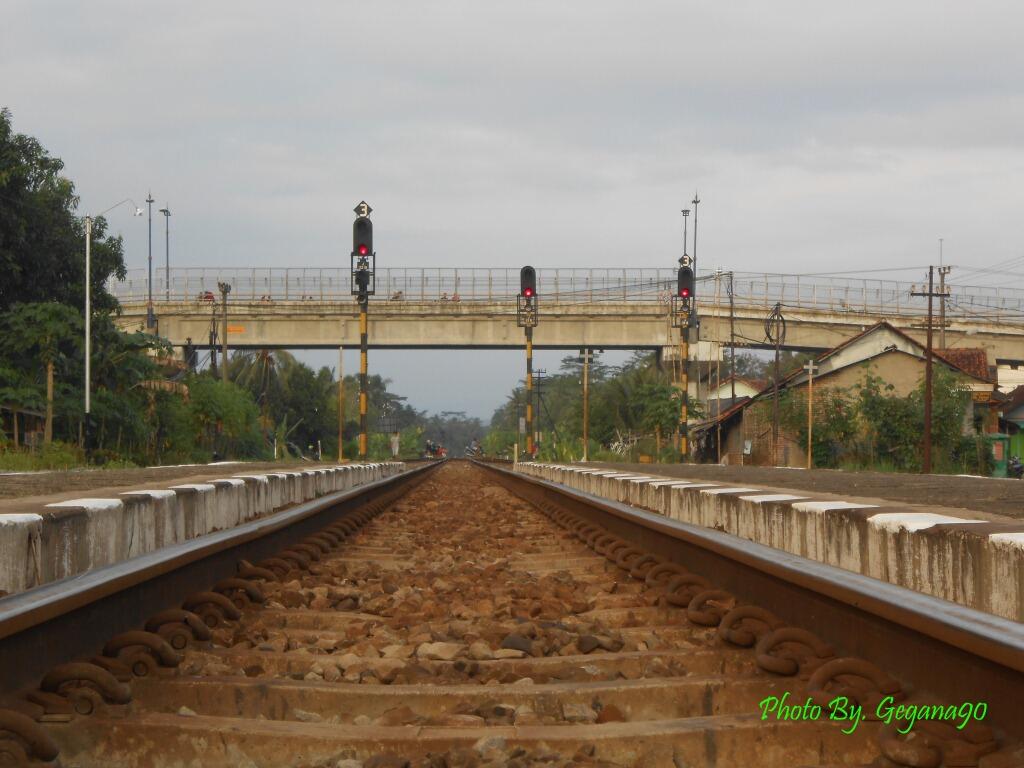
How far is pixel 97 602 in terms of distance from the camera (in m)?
4.02

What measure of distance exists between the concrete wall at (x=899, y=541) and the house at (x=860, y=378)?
43175mm

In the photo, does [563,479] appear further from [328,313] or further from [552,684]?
[328,313]

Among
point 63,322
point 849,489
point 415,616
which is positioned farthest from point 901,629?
point 63,322

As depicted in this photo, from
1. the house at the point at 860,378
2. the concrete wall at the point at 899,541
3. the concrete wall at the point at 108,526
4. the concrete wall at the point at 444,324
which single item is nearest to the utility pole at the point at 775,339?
the house at the point at 860,378

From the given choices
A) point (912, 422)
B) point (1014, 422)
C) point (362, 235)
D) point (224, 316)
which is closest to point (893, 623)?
point (362, 235)

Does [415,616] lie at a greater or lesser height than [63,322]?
lesser

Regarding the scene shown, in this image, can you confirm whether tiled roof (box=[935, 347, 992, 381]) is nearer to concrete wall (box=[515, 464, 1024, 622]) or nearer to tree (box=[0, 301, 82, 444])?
tree (box=[0, 301, 82, 444])

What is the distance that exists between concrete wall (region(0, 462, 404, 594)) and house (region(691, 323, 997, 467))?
140 ft

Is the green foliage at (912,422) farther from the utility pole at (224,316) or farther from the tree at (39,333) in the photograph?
the tree at (39,333)

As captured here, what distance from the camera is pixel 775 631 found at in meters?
3.97

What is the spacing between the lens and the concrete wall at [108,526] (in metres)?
5.07

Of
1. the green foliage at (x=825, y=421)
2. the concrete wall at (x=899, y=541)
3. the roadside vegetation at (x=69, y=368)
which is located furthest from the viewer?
the green foliage at (x=825, y=421)

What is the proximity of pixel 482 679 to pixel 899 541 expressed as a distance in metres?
2.37

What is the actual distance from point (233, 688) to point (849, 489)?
10515 millimetres
